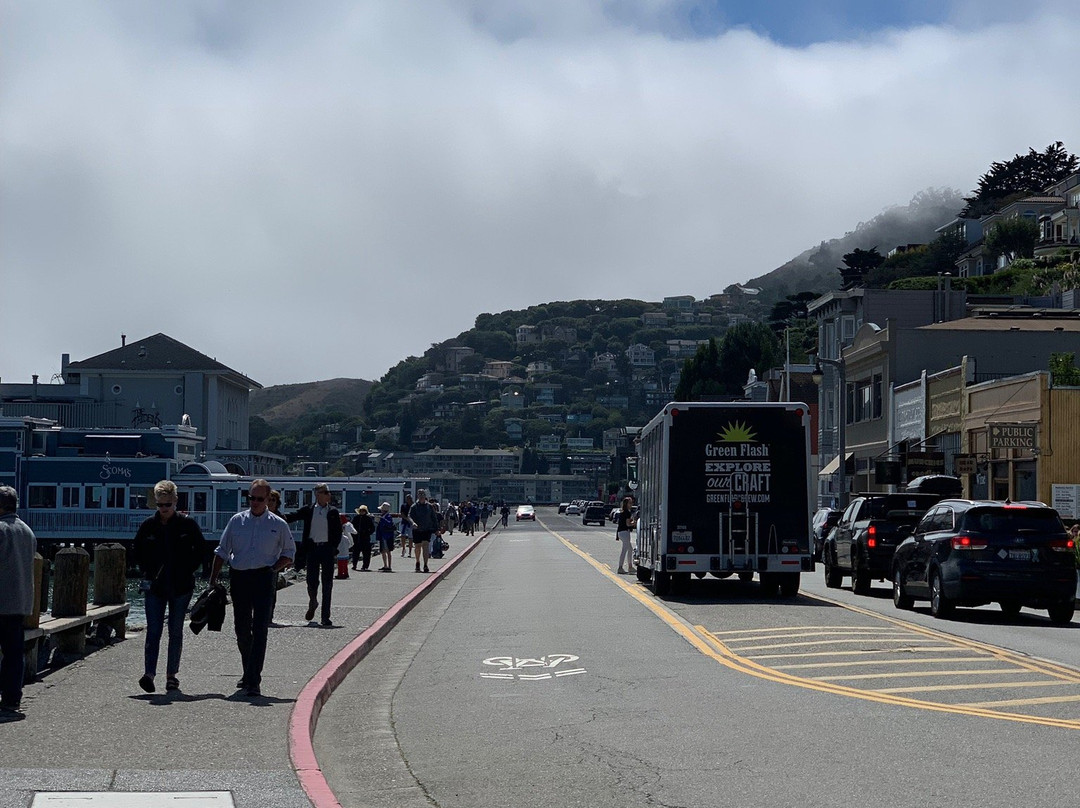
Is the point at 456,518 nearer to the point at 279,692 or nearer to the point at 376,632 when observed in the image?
the point at 376,632

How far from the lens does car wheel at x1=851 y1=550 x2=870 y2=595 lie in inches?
1115

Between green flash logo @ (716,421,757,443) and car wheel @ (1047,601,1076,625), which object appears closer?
car wheel @ (1047,601,1076,625)

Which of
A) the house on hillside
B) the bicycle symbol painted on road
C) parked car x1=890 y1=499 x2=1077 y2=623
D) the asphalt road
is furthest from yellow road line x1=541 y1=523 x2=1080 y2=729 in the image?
the house on hillside

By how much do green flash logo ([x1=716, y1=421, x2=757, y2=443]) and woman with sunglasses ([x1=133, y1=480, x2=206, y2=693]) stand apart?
13.8 m

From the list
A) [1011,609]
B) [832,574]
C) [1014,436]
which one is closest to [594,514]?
[1014,436]

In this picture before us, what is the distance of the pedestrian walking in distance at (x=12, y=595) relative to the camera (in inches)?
414

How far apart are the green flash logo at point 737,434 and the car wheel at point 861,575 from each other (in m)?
5.39

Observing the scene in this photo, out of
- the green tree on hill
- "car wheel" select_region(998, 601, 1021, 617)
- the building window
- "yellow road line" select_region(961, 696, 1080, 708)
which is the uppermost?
the green tree on hill

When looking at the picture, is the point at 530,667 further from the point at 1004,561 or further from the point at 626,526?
the point at 626,526

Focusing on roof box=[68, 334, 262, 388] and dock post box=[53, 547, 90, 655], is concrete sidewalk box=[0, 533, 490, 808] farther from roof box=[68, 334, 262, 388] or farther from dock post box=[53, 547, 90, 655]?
roof box=[68, 334, 262, 388]

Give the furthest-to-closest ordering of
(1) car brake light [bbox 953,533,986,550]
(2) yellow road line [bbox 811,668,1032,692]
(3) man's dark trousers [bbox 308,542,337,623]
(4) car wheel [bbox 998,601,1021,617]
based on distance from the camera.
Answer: (4) car wheel [bbox 998,601,1021,617], (1) car brake light [bbox 953,533,986,550], (3) man's dark trousers [bbox 308,542,337,623], (2) yellow road line [bbox 811,668,1032,692]

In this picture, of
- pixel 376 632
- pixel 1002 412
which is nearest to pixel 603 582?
pixel 376 632

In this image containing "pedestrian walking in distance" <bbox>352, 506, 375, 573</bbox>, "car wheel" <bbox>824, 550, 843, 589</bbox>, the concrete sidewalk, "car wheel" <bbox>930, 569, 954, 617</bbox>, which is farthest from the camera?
"pedestrian walking in distance" <bbox>352, 506, 375, 573</bbox>

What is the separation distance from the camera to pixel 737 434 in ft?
80.5
